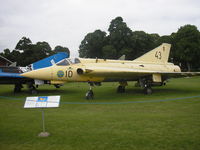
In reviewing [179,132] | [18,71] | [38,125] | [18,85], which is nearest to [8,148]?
[38,125]

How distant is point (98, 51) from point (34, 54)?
1949 centimetres

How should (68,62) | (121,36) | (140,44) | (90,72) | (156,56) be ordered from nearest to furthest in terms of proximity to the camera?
(90,72) < (68,62) < (156,56) < (121,36) < (140,44)

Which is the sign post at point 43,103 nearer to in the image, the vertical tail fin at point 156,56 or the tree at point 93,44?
the vertical tail fin at point 156,56

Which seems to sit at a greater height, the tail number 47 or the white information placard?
the tail number 47

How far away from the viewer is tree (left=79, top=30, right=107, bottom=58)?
5491 cm

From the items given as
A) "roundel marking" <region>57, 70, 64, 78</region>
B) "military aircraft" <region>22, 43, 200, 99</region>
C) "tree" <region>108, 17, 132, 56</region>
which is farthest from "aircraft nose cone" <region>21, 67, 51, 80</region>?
"tree" <region>108, 17, 132, 56</region>

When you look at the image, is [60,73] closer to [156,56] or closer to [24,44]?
[156,56]

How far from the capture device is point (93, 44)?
5528 centimetres

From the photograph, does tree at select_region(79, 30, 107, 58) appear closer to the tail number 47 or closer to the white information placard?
the tail number 47

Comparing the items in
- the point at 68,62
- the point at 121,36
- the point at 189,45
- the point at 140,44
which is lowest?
the point at 68,62

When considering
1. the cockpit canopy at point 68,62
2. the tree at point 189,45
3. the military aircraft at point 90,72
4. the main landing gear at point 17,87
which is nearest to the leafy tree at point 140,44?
the tree at point 189,45

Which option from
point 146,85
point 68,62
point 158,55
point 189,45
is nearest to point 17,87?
point 68,62

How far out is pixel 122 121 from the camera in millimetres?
5430

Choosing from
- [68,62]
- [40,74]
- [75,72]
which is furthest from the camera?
[68,62]
